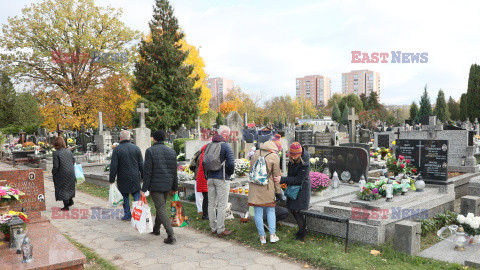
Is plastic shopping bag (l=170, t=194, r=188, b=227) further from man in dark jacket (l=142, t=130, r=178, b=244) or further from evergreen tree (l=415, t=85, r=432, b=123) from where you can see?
evergreen tree (l=415, t=85, r=432, b=123)

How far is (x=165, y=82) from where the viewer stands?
29734 mm

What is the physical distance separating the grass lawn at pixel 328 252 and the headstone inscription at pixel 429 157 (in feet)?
6.70

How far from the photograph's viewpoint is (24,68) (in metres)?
26.3

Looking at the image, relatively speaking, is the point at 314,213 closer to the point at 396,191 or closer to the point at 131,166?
the point at 396,191

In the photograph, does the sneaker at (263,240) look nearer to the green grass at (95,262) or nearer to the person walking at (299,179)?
the person walking at (299,179)

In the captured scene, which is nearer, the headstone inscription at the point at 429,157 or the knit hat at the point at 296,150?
the knit hat at the point at 296,150

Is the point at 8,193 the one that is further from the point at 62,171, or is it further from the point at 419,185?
the point at 419,185

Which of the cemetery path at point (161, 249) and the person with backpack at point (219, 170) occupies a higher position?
the person with backpack at point (219, 170)

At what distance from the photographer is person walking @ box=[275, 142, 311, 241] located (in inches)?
208

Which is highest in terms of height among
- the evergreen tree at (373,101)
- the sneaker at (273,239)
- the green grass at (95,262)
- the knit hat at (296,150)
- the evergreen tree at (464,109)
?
the evergreen tree at (373,101)

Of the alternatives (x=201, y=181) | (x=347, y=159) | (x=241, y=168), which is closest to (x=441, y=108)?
(x=347, y=159)

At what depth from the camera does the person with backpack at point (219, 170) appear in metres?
5.75

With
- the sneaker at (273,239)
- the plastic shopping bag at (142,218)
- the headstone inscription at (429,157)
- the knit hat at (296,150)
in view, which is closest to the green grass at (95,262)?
the plastic shopping bag at (142,218)

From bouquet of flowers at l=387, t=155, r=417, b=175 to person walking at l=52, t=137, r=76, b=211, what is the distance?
7.29m
